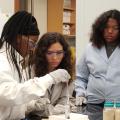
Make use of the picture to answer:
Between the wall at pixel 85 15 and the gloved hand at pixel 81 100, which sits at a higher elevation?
the wall at pixel 85 15

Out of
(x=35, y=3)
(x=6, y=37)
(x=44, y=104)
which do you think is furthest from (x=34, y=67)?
(x=35, y=3)

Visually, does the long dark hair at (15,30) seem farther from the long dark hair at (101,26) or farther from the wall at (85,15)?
the wall at (85,15)

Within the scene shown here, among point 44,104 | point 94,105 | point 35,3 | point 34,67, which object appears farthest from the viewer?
point 35,3

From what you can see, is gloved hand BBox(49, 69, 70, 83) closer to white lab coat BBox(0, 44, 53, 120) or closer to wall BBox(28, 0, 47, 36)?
white lab coat BBox(0, 44, 53, 120)

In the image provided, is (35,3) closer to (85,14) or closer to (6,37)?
(85,14)

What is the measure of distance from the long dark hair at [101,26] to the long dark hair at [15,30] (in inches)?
37.5

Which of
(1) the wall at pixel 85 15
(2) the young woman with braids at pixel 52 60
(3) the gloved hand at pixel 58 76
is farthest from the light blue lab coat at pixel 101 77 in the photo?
(1) the wall at pixel 85 15

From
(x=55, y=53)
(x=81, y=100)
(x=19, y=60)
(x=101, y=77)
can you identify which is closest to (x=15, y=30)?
(x=19, y=60)

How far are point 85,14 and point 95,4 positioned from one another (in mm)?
182

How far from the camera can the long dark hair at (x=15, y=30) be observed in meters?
1.43

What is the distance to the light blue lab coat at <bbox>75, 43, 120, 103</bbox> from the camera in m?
2.23

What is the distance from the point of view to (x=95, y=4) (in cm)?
363

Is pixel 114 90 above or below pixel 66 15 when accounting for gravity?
below

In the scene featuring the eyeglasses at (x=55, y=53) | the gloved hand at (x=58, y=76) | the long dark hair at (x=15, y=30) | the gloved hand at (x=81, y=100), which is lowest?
the gloved hand at (x=81, y=100)
